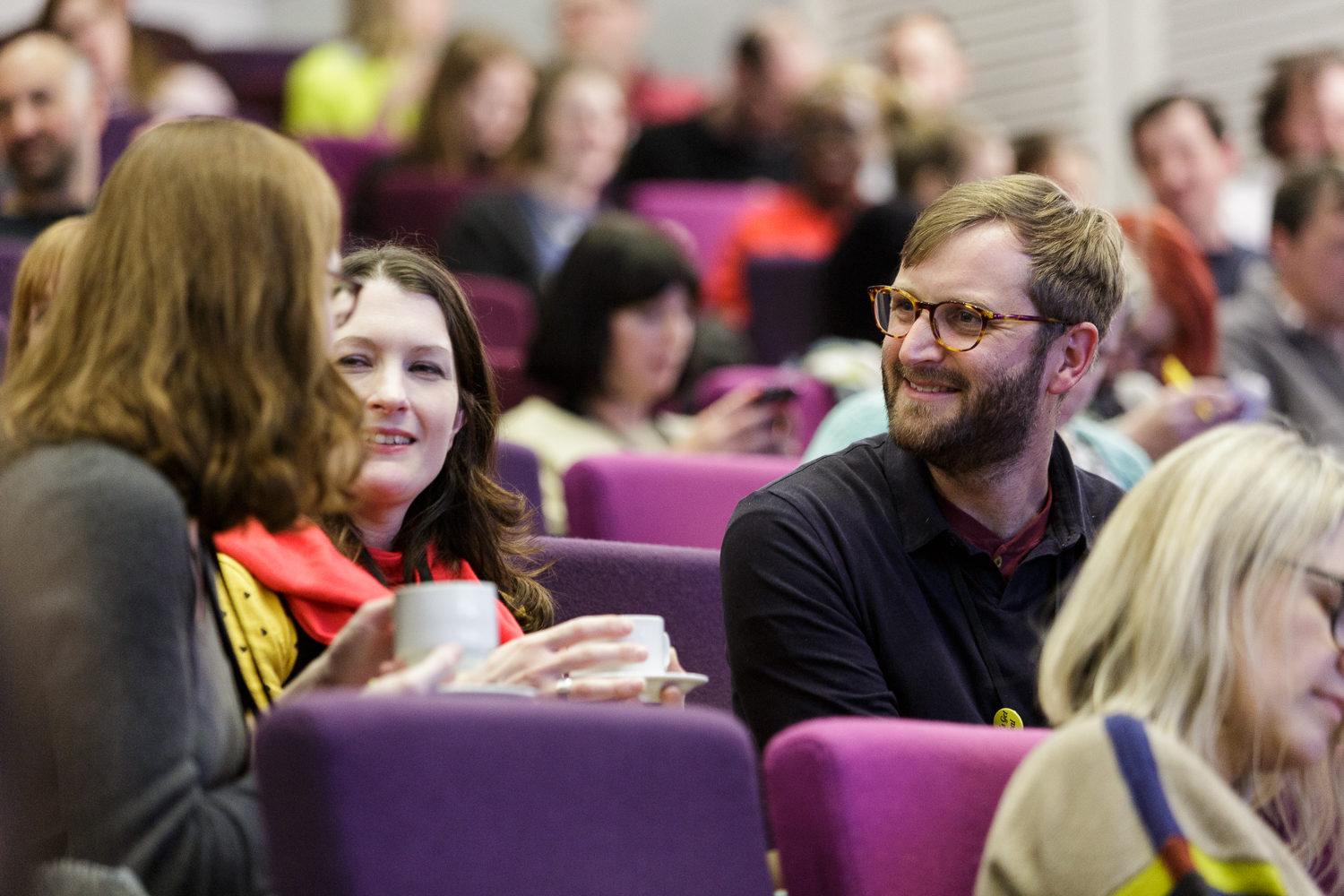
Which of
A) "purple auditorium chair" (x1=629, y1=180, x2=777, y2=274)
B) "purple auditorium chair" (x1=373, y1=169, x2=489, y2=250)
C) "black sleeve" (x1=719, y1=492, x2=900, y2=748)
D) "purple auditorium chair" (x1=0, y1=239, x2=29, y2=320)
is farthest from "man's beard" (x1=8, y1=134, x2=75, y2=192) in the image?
"black sleeve" (x1=719, y1=492, x2=900, y2=748)

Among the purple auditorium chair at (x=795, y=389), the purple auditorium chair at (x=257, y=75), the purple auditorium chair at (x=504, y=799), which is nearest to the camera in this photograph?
the purple auditorium chair at (x=504, y=799)

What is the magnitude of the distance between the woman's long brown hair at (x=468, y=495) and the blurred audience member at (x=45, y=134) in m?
1.92

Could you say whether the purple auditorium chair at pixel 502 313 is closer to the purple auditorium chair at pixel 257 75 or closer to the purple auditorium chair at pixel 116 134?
the purple auditorium chair at pixel 116 134

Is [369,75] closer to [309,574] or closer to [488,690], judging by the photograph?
[309,574]

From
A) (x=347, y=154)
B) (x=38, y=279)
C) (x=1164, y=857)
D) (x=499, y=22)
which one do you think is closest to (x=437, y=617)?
(x=1164, y=857)

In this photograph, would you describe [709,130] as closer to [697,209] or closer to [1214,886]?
[697,209]

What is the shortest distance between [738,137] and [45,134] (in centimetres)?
282

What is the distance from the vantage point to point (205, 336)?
1.29 m

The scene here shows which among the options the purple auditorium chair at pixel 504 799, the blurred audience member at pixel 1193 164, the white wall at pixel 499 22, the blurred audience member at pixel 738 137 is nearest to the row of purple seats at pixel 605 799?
the purple auditorium chair at pixel 504 799

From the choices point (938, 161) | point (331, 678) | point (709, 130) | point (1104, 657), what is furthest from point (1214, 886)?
point (709, 130)

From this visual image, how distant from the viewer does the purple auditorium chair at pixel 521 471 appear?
7.54 ft

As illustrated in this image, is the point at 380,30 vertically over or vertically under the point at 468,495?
over

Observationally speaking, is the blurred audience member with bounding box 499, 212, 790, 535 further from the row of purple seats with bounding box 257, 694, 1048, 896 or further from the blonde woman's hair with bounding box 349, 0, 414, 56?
the blonde woman's hair with bounding box 349, 0, 414, 56

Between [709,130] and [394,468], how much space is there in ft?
14.0
